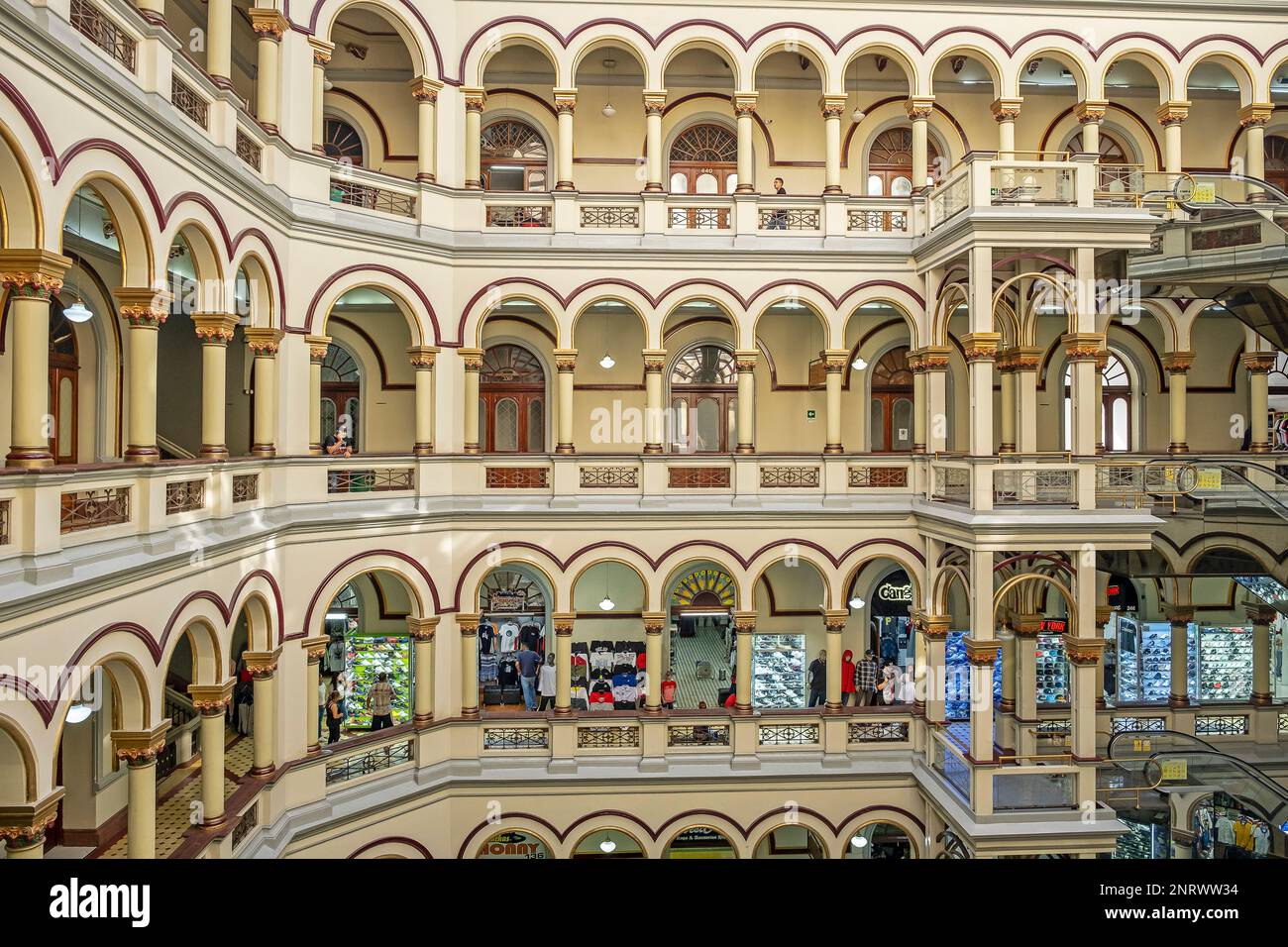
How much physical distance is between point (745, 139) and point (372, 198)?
6586 millimetres

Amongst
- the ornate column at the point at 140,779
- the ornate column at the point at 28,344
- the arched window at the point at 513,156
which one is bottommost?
the ornate column at the point at 140,779

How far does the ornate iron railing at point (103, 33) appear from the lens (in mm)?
8078

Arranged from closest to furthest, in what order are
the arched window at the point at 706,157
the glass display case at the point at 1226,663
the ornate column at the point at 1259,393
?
the ornate column at the point at 1259,393 < the arched window at the point at 706,157 < the glass display case at the point at 1226,663

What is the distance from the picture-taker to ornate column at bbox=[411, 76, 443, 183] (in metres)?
14.8

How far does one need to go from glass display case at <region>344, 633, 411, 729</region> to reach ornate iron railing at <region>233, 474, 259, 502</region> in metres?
6.11

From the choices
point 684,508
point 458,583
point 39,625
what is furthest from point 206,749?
point 684,508

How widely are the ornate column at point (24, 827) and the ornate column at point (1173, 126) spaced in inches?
756

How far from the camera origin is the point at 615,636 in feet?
61.3

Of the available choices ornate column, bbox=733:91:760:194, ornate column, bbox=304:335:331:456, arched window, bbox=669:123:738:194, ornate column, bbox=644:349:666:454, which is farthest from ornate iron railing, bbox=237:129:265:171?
arched window, bbox=669:123:738:194

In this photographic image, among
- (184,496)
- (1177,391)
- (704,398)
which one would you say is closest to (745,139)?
(704,398)

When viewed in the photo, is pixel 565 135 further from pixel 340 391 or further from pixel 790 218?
pixel 340 391

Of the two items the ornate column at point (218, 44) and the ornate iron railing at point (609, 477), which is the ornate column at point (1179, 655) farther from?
the ornate column at point (218, 44)

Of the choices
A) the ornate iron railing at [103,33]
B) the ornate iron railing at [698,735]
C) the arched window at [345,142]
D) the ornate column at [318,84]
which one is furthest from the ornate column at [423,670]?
the arched window at [345,142]

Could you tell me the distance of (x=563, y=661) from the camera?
15.5 metres
